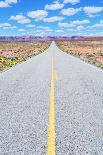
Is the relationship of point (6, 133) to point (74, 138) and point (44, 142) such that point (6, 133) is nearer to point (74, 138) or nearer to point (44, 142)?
point (44, 142)

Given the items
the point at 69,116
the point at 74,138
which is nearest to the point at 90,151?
the point at 74,138

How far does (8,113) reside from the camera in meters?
8.44

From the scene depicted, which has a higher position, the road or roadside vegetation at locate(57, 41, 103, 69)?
the road

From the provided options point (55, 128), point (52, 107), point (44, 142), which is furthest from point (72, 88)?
point (44, 142)

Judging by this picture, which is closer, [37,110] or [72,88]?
[37,110]

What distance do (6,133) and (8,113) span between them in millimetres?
1886

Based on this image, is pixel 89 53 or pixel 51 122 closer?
pixel 51 122

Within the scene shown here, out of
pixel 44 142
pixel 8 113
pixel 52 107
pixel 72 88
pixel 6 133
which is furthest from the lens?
pixel 72 88

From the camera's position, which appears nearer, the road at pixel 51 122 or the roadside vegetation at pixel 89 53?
the road at pixel 51 122

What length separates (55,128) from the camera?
693 centimetres

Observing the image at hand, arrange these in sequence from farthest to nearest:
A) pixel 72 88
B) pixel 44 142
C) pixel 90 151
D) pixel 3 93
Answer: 1. pixel 72 88
2. pixel 3 93
3. pixel 44 142
4. pixel 90 151

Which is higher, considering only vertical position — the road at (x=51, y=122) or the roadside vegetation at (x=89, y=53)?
the road at (x=51, y=122)

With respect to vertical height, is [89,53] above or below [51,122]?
below

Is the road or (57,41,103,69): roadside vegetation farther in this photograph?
(57,41,103,69): roadside vegetation
